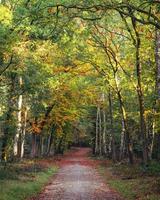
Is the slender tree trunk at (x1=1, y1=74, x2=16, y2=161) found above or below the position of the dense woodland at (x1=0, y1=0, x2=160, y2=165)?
below

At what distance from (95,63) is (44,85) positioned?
27.9ft

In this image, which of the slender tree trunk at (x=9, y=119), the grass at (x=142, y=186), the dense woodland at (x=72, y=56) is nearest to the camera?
the dense woodland at (x=72, y=56)

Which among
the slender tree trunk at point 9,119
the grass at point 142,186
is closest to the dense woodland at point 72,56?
the slender tree trunk at point 9,119

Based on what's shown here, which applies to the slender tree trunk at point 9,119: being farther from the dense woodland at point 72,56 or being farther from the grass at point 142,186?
the grass at point 142,186

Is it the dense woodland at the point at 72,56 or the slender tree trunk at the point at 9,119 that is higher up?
the dense woodland at the point at 72,56

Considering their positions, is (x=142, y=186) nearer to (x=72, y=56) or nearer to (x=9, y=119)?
(x=9, y=119)

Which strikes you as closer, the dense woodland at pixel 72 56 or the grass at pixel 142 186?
the dense woodland at pixel 72 56

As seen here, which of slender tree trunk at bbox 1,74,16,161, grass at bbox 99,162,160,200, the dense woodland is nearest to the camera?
the dense woodland

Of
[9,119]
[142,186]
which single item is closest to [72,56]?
[9,119]

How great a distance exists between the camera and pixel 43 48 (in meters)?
23.4

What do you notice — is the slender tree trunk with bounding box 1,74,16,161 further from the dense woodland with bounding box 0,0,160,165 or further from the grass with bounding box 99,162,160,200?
the grass with bounding box 99,162,160,200

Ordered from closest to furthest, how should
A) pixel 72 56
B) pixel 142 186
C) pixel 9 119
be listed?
pixel 142 186, pixel 9 119, pixel 72 56

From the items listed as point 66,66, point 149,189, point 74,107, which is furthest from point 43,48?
point 74,107

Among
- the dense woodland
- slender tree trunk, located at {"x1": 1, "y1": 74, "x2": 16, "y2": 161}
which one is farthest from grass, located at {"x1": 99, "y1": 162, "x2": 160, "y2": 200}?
slender tree trunk, located at {"x1": 1, "y1": 74, "x2": 16, "y2": 161}
